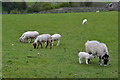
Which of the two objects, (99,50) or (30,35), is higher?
(30,35)

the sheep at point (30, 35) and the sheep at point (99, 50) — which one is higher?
the sheep at point (30, 35)

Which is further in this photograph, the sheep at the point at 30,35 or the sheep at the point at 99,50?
the sheep at the point at 30,35

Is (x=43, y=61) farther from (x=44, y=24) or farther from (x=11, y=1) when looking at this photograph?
(x=11, y=1)

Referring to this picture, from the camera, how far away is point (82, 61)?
16031 mm

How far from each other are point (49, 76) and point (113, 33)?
21.9 m

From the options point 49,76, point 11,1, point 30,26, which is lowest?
point 49,76

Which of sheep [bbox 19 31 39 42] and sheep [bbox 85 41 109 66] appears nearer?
sheep [bbox 85 41 109 66]

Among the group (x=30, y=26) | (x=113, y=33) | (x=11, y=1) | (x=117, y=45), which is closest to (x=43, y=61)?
(x=117, y=45)

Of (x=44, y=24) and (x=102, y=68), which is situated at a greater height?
(x=44, y=24)

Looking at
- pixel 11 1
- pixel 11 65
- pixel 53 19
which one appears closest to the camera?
pixel 11 65

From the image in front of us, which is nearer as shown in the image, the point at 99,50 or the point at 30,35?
the point at 99,50

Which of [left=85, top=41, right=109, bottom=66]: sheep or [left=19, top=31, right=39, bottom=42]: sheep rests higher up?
[left=19, top=31, right=39, bottom=42]: sheep

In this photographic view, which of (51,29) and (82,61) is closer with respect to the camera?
(82,61)

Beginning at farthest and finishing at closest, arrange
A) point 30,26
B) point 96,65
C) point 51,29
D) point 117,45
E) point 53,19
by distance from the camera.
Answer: point 53,19 → point 30,26 → point 51,29 → point 117,45 → point 96,65
